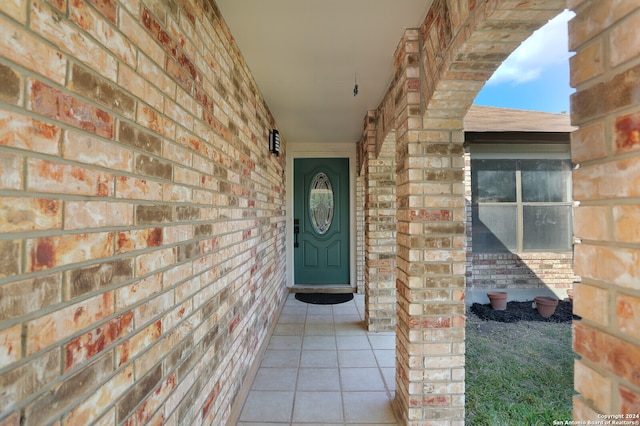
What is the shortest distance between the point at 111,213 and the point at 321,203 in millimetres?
4262

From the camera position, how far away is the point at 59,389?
62cm

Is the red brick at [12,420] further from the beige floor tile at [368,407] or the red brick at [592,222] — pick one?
the beige floor tile at [368,407]

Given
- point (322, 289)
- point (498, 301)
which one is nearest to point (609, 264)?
point (498, 301)

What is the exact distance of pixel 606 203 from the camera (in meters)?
0.61

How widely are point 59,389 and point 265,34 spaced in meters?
1.92

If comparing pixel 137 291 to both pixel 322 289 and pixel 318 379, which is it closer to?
pixel 318 379

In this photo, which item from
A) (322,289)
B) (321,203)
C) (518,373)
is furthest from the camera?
(321,203)

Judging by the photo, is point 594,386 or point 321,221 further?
point 321,221

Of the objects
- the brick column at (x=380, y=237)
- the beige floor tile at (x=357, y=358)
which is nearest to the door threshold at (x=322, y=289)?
the brick column at (x=380, y=237)

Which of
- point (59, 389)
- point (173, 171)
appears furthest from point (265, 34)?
point (59, 389)

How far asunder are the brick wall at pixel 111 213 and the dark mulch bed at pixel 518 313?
12.0 ft

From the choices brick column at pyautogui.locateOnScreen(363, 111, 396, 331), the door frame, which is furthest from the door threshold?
brick column at pyautogui.locateOnScreen(363, 111, 396, 331)

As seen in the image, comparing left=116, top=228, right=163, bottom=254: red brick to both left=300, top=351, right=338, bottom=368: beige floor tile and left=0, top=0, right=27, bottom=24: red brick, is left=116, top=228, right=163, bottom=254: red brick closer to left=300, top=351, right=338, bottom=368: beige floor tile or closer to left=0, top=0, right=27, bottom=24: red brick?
left=0, top=0, right=27, bottom=24: red brick

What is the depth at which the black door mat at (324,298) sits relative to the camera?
14.1ft
